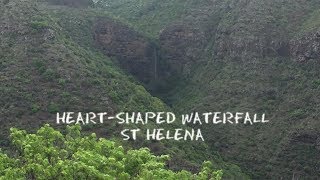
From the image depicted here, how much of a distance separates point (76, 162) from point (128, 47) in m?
74.8

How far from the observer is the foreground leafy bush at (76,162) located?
26.4 meters

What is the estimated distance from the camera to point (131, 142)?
204ft

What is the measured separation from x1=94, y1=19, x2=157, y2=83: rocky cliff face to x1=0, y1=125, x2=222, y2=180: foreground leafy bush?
65.6 meters

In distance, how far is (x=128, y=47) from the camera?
100062 millimetres

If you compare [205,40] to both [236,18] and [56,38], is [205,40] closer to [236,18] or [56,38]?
[236,18]

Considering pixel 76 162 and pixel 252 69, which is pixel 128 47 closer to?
pixel 252 69

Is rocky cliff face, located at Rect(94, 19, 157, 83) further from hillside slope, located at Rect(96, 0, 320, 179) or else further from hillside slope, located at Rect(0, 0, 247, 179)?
hillside slope, located at Rect(0, 0, 247, 179)

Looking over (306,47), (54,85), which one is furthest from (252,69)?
(54,85)

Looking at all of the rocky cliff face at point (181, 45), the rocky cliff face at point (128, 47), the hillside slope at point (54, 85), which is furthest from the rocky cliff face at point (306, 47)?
the rocky cliff face at point (128, 47)

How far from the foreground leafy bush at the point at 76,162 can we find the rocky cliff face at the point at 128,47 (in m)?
65.6

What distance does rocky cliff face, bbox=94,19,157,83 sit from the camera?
9756cm

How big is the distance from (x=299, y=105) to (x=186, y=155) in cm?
2092

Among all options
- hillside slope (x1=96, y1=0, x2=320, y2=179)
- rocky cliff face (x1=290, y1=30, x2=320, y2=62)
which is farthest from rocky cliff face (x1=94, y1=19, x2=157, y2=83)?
rocky cliff face (x1=290, y1=30, x2=320, y2=62)

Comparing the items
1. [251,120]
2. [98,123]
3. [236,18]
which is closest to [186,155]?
[98,123]
